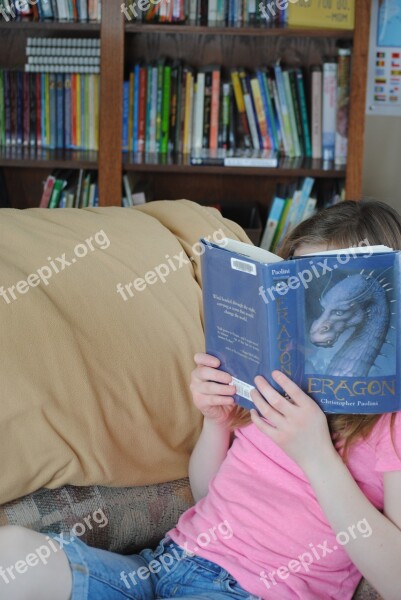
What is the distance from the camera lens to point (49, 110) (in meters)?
2.83

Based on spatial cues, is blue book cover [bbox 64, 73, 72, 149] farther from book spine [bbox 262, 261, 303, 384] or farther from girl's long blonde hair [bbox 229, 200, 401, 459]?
book spine [bbox 262, 261, 303, 384]

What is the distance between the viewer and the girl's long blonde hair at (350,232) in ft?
3.51

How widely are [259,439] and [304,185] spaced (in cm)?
169

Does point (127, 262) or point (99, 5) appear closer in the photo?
point (127, 262)

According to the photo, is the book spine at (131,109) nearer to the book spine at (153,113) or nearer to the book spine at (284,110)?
the book spine at (153,113)

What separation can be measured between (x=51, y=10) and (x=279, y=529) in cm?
204

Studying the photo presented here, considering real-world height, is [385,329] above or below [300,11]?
below

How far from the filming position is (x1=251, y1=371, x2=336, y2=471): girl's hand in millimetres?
1001

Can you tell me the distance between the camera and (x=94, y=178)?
283cm

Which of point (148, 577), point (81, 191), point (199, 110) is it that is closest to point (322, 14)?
point (199, 110)

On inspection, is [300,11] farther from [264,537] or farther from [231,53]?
[264,537]

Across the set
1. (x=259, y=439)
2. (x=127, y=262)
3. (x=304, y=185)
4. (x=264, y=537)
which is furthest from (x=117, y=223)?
(x=304, y=185)

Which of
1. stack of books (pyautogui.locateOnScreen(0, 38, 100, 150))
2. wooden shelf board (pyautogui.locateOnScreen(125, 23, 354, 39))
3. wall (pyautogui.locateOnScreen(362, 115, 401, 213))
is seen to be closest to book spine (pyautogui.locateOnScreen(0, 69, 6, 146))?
stack of books (pyautogui.locateOnScreen(0, 38, 100, 150))

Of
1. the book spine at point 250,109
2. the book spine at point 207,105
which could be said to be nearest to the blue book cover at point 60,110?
the book spine at point 207,105
